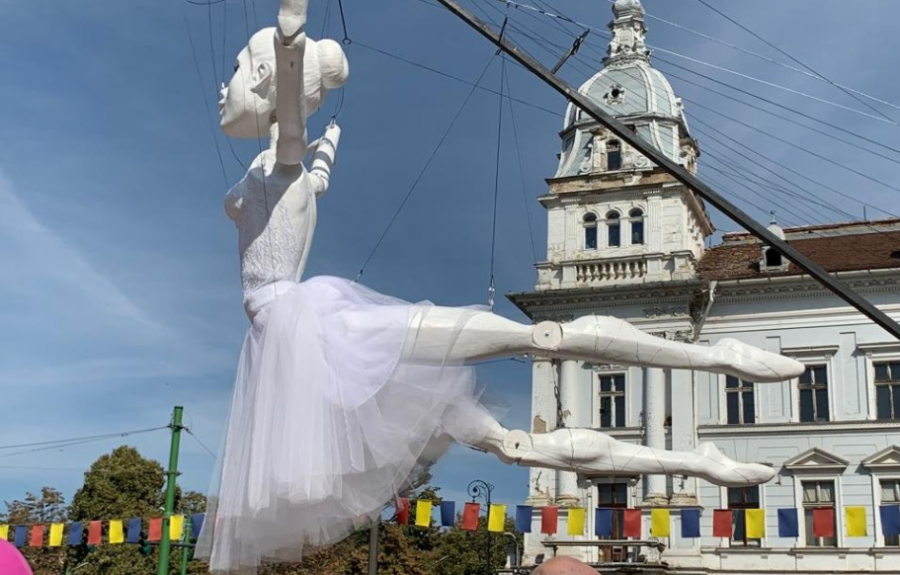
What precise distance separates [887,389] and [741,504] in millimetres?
4527

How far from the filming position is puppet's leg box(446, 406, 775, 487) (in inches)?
247

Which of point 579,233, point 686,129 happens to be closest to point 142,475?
point 579,233

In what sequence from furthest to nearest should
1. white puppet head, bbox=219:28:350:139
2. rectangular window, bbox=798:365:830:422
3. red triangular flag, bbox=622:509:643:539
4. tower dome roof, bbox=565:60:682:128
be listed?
1. tower dome roof, bbox=565:60:682:128
2. rectangular window, bbox=798:365:830:422
3. red triangular flag, bbox=622:509:643:539
4. white puppet head, bbox=219:28:350:139

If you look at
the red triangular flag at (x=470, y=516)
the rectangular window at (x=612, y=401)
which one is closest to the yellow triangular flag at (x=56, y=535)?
the red triangular flag at (x=470, y=516)

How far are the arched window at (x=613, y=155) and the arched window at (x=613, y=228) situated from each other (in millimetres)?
1318

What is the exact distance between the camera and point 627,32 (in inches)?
1331

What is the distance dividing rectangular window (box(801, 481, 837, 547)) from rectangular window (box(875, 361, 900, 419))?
85.9 inches

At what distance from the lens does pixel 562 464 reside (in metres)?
6.38

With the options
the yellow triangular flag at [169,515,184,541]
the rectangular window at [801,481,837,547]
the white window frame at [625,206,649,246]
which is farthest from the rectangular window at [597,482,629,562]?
the yellow triangular flag at [169,515,184,541]

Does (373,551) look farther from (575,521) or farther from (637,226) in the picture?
(637,226)

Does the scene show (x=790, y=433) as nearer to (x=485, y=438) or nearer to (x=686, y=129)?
(x=686, y=129)

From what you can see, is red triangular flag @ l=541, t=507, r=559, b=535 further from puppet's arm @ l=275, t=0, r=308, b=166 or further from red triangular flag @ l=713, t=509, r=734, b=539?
puppet's arm @ l=275, t=0, r=308, b=166

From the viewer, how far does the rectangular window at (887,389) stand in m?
27.6

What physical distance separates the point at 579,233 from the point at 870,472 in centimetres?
961
